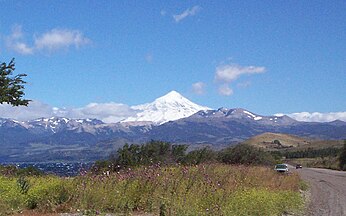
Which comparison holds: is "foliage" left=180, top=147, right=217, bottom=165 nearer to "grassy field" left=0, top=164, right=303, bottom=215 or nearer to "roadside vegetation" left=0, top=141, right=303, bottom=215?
"roadside vegetation" left=0, top=141, right=303, bottom=215

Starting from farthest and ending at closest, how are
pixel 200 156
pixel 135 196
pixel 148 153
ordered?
pixel 200 156 → pixel 148 153 → pixel 135 196

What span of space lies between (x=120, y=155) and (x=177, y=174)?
17554mm

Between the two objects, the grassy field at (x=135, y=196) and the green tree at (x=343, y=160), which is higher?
the green tree at (x=343, y=160)

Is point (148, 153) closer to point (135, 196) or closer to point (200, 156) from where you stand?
point (200, 156)

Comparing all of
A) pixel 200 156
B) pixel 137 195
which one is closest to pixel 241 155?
pixel 200 156

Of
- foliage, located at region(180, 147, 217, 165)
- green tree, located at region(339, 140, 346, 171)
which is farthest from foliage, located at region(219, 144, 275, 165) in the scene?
green tree, located at region(339, 140, 346, 171)

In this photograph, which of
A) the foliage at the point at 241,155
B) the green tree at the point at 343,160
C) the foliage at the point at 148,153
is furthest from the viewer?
the green tree at the point at 343,160

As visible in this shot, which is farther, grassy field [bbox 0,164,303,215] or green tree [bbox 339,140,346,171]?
green tree [bbox 339,140,346,171]

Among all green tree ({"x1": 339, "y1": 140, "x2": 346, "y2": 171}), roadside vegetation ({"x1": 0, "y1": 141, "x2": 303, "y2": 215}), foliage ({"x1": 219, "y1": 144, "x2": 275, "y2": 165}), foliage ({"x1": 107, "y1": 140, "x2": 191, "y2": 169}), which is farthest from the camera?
green tree ({"x1": 339, "y1": 140, "x2": 346, "y2": 171})

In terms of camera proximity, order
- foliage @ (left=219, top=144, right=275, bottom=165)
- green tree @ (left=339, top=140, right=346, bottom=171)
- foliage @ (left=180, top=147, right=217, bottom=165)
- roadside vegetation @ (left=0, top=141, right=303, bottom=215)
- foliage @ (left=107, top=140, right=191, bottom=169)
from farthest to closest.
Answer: green tree @ (left=339, top=140, right=346, bottom=171) → foliage @ (left=219, top=144, right=275, bottom=165) → foliage @ (left=180, top=147, right=217, bottom=165) → foliage @ (left=107, top=140, right=191, bottom=169) → roadside vegetation @ (left=0, top=141, right=303, bottom=215)

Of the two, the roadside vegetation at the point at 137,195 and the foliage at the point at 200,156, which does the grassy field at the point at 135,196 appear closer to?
the roadside vegetation at the point at 137,195

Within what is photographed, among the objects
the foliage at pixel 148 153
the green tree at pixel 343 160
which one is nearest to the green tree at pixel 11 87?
the foliage at pixel 148 153

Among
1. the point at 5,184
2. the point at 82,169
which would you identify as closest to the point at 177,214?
the point at 82,169

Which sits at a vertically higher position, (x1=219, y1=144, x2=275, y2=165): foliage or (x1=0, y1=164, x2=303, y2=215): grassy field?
(x1=219, y1=144, x2=275, y2=165): foliage
